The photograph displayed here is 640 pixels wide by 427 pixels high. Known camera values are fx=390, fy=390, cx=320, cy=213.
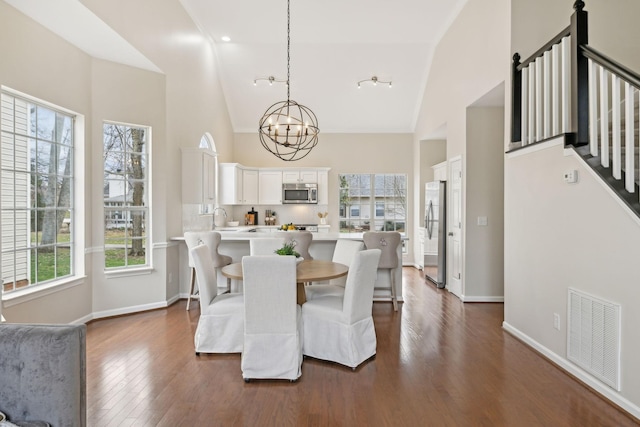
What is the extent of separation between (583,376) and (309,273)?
222 cm

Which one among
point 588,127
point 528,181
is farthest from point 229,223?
point 588,127

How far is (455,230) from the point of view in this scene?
19.1ft

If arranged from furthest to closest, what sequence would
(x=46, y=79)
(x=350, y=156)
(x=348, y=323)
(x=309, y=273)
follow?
1. (x=350, y=156)
2. (x=46, y=79)
3. (x=309, y=273)
4. (x=348, y=323)

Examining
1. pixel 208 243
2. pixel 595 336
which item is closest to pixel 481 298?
pixel 595 336

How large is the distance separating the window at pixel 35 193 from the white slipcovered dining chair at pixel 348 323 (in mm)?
2681

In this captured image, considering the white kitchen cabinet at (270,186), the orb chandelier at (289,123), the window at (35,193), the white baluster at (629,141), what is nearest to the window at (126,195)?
the window at (35,193)

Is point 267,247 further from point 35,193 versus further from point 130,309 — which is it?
point 35,193

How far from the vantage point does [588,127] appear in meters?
3.05

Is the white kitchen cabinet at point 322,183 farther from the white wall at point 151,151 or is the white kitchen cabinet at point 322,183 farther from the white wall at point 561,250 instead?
the white wall at point 561,250

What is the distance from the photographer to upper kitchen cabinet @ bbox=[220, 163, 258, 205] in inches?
298

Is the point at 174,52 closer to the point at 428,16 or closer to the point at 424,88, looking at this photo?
the point at 428,16

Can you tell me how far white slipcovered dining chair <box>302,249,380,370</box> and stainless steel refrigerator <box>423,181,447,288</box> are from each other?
10.8ft

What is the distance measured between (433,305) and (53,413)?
4.48 m

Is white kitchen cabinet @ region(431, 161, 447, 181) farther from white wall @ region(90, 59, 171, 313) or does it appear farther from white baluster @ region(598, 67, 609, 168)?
white wall @ region(90, 59, 171, 313)
